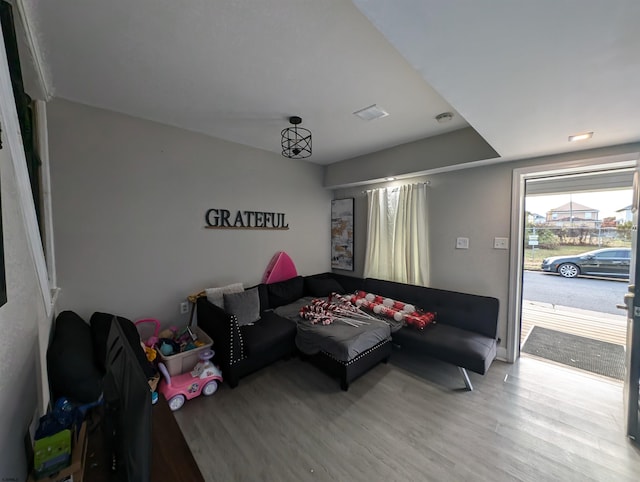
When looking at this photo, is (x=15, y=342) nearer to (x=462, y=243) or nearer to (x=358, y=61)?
(x=358, y=61)

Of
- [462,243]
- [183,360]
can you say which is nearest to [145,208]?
[183,360]

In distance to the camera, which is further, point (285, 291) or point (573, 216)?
point (573, 216)

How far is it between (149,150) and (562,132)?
3672mm

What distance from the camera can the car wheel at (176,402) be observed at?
6.63 feet

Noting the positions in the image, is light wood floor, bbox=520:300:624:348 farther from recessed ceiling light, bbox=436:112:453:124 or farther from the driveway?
recessed ceiling light, bbox=436:112:453:124

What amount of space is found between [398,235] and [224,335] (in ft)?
8.41

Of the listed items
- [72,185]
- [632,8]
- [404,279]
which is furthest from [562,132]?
[72,185]

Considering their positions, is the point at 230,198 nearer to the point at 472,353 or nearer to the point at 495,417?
the point at 472,353

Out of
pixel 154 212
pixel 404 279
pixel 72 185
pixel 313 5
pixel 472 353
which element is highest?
pixel 313 5

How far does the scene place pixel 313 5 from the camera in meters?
1.21

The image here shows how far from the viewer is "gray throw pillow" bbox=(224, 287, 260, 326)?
2.70 meters

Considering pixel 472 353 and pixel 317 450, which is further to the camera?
pixel 472 353

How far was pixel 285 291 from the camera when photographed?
3488 millimetres

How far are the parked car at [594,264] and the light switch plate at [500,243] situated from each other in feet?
5.57
